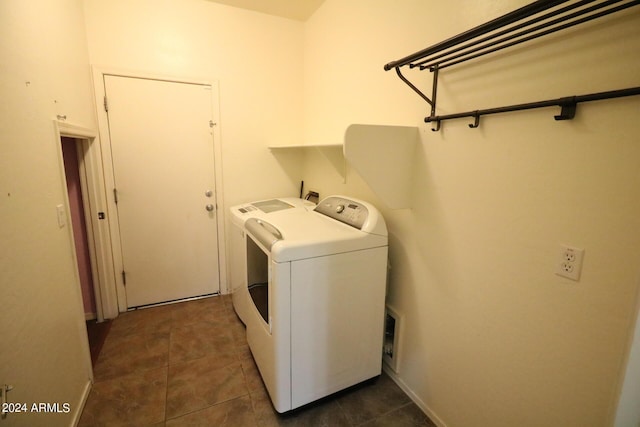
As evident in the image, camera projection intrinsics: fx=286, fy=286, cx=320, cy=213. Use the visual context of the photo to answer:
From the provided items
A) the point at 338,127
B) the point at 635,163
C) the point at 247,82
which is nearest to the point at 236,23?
the point at 247,82

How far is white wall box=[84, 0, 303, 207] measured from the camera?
7.52 ft

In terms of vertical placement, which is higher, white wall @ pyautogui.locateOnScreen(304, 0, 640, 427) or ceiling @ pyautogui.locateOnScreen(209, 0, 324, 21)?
ceiling @ pyautogui.locateOnScreen(209, 0, 324, 21)

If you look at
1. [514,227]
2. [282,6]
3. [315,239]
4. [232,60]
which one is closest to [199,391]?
[315,239]

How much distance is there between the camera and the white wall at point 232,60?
2.29m

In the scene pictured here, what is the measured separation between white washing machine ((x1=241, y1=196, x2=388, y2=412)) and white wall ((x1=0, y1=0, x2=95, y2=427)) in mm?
944

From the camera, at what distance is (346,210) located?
6.04ft

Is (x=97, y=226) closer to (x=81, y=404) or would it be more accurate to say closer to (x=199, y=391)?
(x=81, y=404)

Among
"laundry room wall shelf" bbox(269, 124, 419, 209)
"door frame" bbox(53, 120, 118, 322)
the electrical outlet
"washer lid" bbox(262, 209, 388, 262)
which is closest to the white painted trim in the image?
"door frame" bbox(53, 120, 118, 322)

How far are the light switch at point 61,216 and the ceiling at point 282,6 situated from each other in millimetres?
2126

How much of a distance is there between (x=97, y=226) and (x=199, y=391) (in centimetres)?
161

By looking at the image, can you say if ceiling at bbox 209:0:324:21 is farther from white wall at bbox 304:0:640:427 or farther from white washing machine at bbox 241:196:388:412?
white washing machine at bbox 241:196:388:412

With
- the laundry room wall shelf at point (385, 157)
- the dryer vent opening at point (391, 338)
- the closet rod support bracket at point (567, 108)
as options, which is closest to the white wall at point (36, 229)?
the laundry room wall shelf at point (385, 157)

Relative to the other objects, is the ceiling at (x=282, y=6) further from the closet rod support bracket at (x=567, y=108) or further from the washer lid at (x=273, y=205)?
the closet rod support bracket at (x=567, y=108)

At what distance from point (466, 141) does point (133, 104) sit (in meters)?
2.56
